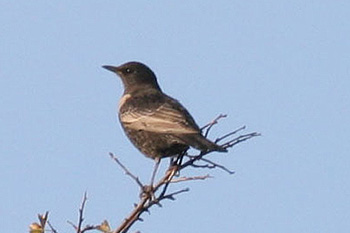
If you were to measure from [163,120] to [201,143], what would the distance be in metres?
1.74

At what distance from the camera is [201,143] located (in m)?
7.68

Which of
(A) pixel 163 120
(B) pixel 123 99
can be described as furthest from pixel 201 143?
(B) pixel 123 99

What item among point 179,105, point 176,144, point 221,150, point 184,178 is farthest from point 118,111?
point 184,178

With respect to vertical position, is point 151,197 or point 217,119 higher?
point 217,119

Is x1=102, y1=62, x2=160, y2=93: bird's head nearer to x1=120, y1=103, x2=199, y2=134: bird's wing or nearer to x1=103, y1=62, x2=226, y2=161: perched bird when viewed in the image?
x1=103, y1=62, x2=226, y2=161: perched bird

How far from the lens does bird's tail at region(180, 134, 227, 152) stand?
6.93 m

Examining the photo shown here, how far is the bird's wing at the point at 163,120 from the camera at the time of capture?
8961 mm

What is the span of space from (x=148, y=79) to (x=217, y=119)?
492cm

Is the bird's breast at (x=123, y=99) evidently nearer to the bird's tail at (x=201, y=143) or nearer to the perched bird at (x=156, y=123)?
the perched bird at (x=156, y=123)

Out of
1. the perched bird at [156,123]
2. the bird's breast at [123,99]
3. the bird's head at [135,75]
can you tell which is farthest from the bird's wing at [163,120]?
the bird's head at [135,75]

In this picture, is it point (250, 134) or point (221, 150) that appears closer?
point (250, 134)

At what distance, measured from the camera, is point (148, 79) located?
1150 centimetres

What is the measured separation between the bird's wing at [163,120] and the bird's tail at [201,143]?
255 mm

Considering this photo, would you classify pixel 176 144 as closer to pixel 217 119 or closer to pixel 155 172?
pixel 155 172
